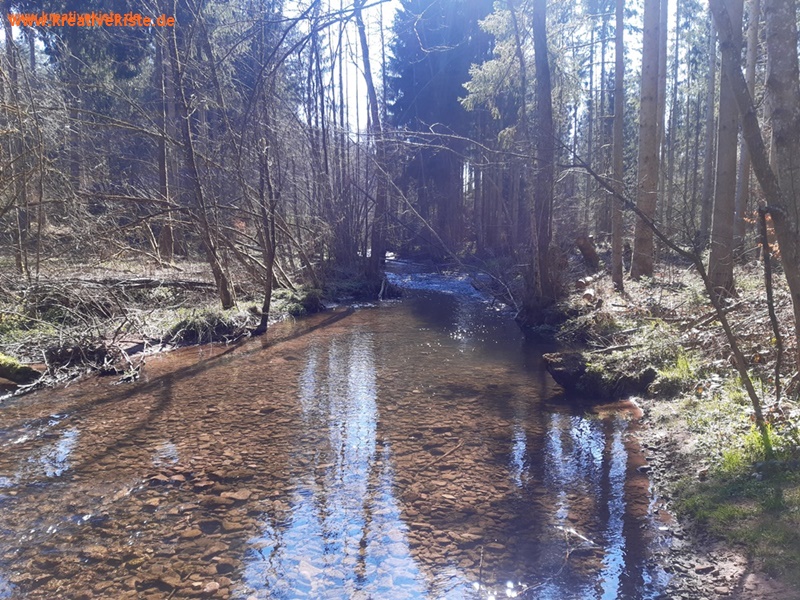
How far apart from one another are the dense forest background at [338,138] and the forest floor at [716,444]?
1.15 meters

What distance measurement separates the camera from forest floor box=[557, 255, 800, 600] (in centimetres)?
369

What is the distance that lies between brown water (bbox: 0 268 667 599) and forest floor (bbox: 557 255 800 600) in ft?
0.91

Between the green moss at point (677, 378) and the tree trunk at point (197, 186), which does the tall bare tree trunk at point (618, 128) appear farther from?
the tree trunk at point (197, 186)

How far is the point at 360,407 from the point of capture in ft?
25.7

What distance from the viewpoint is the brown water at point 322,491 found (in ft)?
13.0

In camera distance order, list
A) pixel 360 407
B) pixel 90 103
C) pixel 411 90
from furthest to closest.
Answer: pixel 411 90, pixel 90 103, pixel 360 407

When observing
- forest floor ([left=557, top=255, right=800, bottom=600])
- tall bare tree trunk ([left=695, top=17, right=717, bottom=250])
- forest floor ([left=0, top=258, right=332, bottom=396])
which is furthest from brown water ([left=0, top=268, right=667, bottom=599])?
tall bare tree trunk ([left=695, top=17, right=717, bottom=250])

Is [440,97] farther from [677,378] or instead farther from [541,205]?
[677,378]

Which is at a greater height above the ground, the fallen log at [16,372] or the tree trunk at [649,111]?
the tree trunk at [649,111]

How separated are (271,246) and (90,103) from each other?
10606 millimetres

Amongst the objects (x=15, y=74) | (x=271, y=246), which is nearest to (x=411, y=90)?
(x=271, y=246)

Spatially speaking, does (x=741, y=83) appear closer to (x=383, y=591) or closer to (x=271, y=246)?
(x=383, y=591)

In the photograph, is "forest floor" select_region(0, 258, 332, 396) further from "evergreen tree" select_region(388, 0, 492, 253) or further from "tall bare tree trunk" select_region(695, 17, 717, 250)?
"evergreen tree" select_region(388, 0, 492, 253)

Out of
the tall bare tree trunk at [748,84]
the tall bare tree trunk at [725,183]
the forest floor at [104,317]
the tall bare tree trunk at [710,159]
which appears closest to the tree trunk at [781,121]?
the tall bare tree trunk at [725,183]
